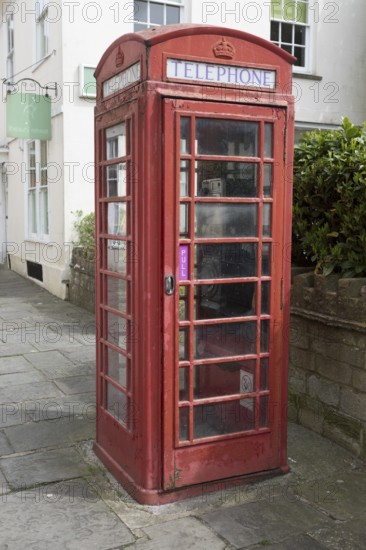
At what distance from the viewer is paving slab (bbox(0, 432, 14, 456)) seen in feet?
14.2

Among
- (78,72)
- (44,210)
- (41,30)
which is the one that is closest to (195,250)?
(78,72)

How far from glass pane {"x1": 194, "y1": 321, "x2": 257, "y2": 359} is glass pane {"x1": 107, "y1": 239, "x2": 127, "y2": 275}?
0.63 metres

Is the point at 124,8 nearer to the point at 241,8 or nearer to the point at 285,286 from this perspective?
the point at 241,8

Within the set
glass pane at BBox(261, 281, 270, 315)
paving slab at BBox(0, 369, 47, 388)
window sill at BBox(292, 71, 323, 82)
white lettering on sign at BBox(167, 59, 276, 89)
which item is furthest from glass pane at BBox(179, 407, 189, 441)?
window sill at BBox(292, 71, 323, 82)

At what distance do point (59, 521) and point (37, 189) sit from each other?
9.39 meters

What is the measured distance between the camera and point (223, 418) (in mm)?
3801

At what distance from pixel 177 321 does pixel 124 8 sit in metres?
8.35

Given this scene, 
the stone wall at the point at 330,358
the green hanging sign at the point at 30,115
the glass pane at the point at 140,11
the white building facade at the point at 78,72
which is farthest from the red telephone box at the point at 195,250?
the glass pane at the point at 140,11

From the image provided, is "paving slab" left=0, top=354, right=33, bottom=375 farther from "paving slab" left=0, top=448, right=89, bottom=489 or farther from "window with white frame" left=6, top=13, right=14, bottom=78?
"window with white frame" left=6, top=13, right=14, bottom=78

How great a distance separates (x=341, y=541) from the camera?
319 cm

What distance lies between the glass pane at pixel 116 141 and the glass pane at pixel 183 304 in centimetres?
91

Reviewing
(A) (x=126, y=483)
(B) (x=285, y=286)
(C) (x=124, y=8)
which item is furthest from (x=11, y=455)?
(C) (x=124, y=8)

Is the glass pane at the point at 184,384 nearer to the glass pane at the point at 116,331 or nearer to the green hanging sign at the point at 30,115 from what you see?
the glass pane at the point at 116,331

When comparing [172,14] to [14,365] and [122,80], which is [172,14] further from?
[122,80]
